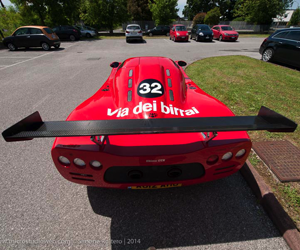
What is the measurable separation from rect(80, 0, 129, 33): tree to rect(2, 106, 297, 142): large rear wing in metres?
31.2

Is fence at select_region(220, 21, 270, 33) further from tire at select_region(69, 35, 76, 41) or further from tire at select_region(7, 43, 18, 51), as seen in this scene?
tire at select_region(7, 43, 18, 51)

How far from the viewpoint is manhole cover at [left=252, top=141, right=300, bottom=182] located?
8.16ft

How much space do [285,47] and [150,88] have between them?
909cm

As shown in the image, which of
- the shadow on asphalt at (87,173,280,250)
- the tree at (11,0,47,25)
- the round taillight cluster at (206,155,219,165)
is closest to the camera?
the round taillight cluster at (206,155,219,165)

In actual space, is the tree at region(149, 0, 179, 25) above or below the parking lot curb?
above

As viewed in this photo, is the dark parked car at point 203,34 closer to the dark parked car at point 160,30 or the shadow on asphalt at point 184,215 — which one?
the dark parked car at point 160,30

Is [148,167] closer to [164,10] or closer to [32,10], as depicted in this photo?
[32,10]

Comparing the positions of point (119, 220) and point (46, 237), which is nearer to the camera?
Answer: point (46, 237)

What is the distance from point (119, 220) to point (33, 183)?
1.45 meters

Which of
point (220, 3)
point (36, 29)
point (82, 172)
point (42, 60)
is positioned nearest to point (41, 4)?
point (36, 29)

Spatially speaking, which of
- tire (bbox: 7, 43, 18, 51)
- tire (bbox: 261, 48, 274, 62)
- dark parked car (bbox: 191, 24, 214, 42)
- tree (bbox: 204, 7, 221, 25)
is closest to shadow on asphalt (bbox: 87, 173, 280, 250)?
tire (bbox: 261, 48, 274, 62)

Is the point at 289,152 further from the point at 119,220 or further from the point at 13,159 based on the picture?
the point at 13,159

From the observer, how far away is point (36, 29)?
13547 millimetres

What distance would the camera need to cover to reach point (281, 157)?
2.79 meters
